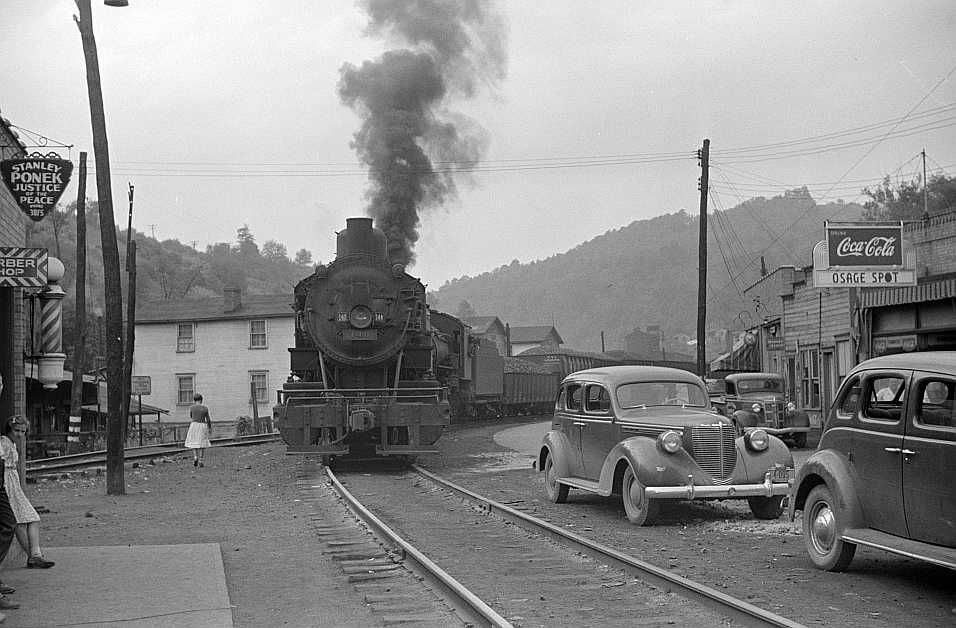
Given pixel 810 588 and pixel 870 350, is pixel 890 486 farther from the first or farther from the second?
pixel 870 350

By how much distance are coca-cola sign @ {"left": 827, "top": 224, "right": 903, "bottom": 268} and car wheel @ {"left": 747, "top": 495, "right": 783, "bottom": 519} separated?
10630 mm

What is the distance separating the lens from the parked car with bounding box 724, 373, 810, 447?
24.2m

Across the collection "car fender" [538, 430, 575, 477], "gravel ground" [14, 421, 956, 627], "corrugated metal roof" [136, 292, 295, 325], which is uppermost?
"corrugated metal roof" [136, 292, 295, 325]

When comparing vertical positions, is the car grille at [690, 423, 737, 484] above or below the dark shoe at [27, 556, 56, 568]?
above

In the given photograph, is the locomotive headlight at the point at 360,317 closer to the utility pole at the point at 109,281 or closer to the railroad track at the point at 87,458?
Answer: the utility pole at the point at 109,281

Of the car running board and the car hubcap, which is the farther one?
the car hubcap

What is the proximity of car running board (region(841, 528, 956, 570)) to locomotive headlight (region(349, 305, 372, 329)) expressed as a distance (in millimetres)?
12143

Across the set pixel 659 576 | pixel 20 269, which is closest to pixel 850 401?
pixel 659 576

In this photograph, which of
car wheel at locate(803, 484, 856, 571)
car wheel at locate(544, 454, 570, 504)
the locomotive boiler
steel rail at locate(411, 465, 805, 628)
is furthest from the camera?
the locomotive boiler

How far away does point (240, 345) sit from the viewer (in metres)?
49.9

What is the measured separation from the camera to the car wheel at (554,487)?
13.9m

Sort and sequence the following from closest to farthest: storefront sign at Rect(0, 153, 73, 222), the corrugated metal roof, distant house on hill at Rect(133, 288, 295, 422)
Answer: storefront sign at Rect(0, 153, 73, 222), distant house on hill at Rect(133, 288, 295, 422), the corrugated metal roof

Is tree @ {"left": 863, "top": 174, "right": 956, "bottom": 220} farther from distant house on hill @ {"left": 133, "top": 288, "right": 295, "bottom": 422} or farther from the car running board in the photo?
the car running board

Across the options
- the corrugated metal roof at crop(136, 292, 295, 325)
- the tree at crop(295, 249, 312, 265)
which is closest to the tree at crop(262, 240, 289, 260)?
the tree at crop(295, 249, 312, 265)
